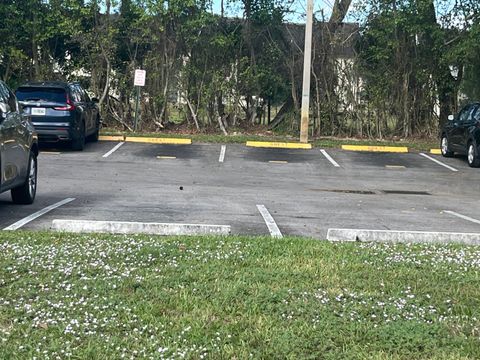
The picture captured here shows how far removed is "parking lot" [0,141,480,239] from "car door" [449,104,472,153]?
1.44 ft

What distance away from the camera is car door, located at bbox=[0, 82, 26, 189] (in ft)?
26.2

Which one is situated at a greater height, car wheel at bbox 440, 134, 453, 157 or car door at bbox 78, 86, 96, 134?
car door at bbox 78, 86, 96, 134

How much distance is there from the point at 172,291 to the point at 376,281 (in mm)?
1560

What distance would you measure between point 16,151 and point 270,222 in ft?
11.1

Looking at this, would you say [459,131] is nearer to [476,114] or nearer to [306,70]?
[476,114]

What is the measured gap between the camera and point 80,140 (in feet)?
57.5

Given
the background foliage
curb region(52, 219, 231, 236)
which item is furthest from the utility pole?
curb region(52, 219, 231, 236)

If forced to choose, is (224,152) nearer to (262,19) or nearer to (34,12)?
(262,19)

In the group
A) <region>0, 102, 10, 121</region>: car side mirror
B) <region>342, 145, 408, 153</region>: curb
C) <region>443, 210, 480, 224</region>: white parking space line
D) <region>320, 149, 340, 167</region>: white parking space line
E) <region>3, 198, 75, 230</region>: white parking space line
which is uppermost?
<region>0, 102, 10, 121</region>: car side mirror

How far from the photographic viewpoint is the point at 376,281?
5.06 meters

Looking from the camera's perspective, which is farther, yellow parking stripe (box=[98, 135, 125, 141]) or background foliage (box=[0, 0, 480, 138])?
background foliage (box=[0, 0, 480, 138])

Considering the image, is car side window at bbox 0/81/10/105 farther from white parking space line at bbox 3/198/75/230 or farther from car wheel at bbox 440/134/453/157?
car wheel at bbox 440/134/453/157

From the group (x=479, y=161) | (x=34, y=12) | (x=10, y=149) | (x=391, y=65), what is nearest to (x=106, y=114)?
(x=34, y=12)

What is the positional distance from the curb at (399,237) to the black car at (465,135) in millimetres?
10587
